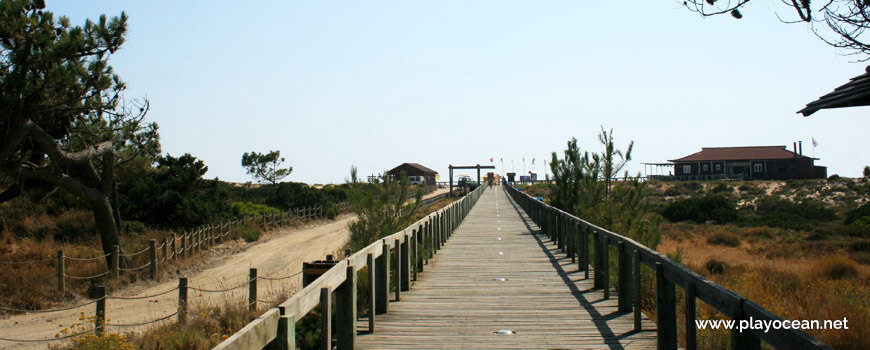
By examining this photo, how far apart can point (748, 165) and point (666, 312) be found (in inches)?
3017

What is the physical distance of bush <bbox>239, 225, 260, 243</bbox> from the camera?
94.2 feet

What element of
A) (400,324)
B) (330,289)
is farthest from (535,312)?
(330,289)

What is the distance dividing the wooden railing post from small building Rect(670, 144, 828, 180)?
74.2 metres

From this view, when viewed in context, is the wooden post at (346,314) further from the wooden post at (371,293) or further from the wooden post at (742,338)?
the wooden post at (742,338)

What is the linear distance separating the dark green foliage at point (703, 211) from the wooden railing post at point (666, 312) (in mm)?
38427

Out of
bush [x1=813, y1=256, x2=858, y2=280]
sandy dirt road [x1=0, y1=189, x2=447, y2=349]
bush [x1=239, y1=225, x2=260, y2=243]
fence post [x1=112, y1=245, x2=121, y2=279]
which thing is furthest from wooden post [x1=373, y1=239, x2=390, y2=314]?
bush [x1=239, y1=225, x2=260, y2=243]

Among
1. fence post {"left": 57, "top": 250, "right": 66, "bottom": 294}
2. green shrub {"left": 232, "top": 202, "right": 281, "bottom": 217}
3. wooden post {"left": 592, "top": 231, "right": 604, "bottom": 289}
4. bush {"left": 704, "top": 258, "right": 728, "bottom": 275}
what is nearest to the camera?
wooden post {"left": 592, "top": 231, "right": 604, "bottom": 289}

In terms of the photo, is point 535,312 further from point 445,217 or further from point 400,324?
point 445,217

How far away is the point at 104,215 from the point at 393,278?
10.9 m

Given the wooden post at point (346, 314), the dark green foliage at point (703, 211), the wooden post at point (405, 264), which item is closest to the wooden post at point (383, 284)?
the wooden post at point (405, 264)

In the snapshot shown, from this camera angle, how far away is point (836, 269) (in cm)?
1752

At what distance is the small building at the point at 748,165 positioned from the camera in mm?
74188

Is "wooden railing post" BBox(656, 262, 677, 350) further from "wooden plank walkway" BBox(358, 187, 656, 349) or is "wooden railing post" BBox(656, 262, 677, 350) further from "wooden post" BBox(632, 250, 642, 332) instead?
"wooden post" BBox(632, 250, 642, 332)

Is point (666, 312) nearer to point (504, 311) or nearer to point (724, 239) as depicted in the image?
point (504, 311)
